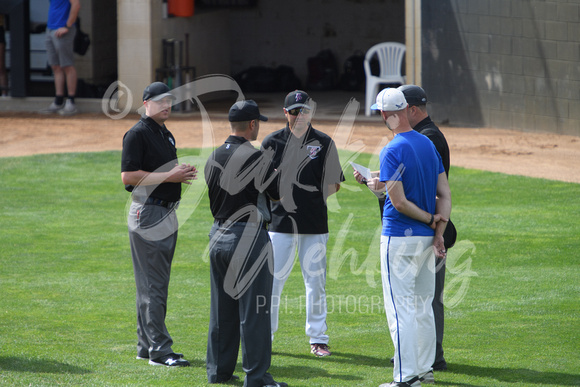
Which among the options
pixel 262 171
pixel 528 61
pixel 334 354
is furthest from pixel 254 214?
pixel 528 61

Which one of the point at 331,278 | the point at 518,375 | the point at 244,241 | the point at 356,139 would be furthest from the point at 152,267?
the point at 356,139

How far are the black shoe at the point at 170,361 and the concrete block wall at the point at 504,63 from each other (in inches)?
449

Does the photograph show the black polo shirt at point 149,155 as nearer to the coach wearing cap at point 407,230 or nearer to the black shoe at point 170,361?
the black shoe at point 170,361

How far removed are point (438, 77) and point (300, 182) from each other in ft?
36.1

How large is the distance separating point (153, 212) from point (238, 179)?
91 cm

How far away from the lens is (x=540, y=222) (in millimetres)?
9938

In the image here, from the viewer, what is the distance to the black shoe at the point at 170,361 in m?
5.58

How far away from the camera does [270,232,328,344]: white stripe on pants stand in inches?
238

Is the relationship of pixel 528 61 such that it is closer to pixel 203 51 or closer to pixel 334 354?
pixel 203 51

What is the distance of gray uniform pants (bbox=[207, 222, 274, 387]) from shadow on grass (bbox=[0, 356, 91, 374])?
1.07m

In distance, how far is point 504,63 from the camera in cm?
1564

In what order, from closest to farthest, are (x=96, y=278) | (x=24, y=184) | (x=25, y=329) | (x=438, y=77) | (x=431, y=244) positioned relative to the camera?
(x=431, y=244) < (x=25, y=329) < (x=96, y=278) < (x=24, y=184) < (x=438, y=77)

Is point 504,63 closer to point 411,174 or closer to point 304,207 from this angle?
point 304,207

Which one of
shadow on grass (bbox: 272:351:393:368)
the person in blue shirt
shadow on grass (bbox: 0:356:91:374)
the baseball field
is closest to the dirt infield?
the baseball field
